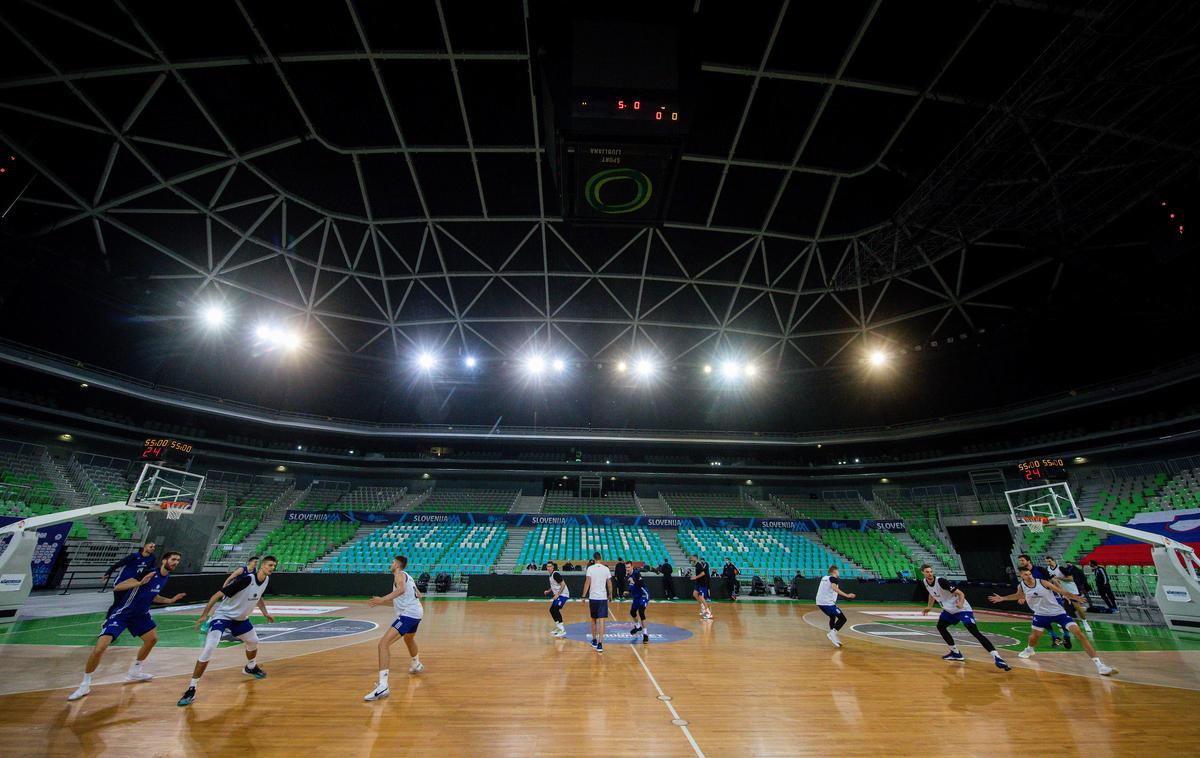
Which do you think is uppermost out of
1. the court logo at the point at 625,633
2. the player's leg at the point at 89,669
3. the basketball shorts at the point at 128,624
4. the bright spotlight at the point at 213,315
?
the bright spotlight at the point at 213,315

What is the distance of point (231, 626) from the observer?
725 cm

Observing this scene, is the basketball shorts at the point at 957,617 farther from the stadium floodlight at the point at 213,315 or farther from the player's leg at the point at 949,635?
the stadium floodlight at the point at 213,315

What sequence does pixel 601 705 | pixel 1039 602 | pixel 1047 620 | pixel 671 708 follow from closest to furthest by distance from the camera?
pixel 671 708 < pixel 601 705 < pixel 1047 620 < pixel 1039 602

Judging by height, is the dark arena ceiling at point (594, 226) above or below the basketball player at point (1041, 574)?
above

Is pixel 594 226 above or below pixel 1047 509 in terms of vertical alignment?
above

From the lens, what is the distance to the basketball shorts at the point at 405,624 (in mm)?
7469

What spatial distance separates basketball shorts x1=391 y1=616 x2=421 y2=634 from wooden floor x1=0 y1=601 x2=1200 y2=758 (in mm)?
774

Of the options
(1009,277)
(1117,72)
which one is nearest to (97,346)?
(1117,72)

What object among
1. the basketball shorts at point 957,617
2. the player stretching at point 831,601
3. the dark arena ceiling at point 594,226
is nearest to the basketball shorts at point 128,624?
the dark arena ceiling at point 594,226

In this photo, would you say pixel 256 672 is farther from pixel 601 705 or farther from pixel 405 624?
pixel 601 705

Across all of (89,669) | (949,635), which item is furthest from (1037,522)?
(89,669)

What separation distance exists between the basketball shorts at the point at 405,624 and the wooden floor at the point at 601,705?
77 cm

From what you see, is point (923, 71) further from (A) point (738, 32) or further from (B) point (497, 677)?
(B) point (497, 677)

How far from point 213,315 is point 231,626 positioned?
21391 millimetres
